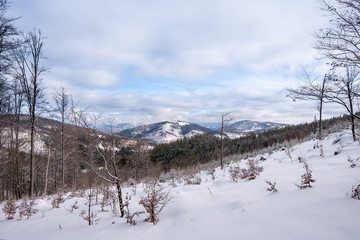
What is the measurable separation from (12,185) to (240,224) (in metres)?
26.5

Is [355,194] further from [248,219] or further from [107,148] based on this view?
[107,148]

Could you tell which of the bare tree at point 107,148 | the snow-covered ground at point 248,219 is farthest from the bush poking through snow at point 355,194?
the bare tree at point 107,148

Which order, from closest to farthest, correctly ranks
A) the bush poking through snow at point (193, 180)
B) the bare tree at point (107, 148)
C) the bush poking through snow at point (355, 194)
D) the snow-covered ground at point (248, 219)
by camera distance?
the snow-covered ground at point (248, 219) → the bush poking through snow at point (355, 194) → the bare tree at point (107, 148) → the bush poking through snow at point (193, 180)

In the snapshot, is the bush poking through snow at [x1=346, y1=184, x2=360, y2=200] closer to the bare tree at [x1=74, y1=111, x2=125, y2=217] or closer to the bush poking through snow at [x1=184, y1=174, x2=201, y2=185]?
the bare tree at [x1=74, y1=111, x2=125, y2=217]

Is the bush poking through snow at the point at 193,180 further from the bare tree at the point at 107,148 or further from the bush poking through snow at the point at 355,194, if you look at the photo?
the bush poking through snow at the point at 355,194

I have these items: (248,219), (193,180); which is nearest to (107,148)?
(248,219)

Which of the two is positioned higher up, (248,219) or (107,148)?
(107,148)

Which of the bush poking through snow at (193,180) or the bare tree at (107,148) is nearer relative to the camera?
the bare tree at (107,148)

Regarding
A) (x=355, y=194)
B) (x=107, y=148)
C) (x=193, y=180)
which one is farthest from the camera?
(x=193, y=180)

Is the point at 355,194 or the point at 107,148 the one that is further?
the point at 107,148

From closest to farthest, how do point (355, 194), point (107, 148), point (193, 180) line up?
1. point (355, 194)
2. point (107, 148)
3. point (193, 180)

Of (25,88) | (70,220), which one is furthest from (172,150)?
(70,220)

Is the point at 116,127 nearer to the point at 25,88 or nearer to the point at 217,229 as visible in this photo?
the point at 217,229

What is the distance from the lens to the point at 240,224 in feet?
8.34
